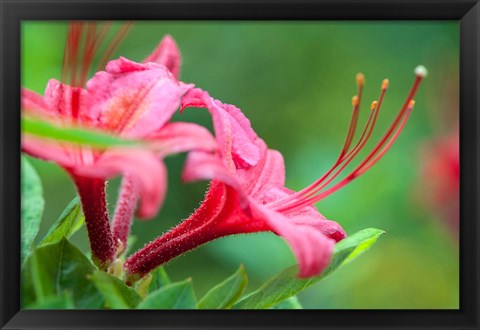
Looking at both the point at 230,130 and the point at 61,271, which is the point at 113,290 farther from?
the point at 230,130

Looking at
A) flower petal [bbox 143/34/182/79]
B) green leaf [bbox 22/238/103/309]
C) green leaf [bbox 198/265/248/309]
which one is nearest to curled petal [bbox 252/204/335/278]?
green leaf [bbox 198/265/248/309]

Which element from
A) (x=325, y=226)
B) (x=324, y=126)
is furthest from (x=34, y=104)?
(x=324, y=126)

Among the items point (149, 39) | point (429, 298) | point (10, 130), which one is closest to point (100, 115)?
point (10, 130)

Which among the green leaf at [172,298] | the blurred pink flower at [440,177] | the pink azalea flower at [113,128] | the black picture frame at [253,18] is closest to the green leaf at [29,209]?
the black picture frame at [253,18]

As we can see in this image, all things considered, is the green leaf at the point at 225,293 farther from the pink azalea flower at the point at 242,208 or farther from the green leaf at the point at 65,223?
the green leaf at the point at 65,223

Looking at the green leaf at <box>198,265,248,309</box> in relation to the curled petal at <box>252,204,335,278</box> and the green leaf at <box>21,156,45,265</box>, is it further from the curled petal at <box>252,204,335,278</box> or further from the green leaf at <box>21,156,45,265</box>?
the green leaf at <box>21,156,45,265</box>

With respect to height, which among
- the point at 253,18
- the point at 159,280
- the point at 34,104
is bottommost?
the point at 159,280

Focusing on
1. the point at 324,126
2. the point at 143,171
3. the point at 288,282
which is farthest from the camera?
the point at 324,126
